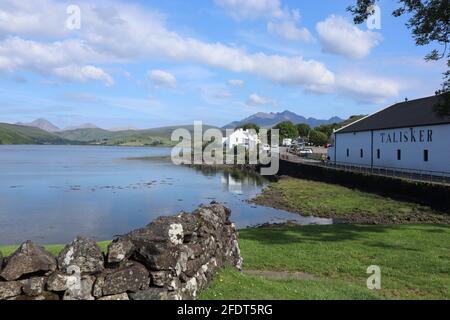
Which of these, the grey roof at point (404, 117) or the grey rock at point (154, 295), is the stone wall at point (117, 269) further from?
the grey roof at point (404, 117)

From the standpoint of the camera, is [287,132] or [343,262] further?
[287,132]

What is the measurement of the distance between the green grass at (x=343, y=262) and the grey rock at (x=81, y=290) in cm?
242

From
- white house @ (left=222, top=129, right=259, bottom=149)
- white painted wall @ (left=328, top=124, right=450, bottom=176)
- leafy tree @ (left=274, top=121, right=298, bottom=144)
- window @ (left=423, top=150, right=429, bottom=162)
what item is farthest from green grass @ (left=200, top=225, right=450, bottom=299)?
leafy tree @ (left=274, top=121, right=298, bottom=144)

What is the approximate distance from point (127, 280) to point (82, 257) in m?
0.79

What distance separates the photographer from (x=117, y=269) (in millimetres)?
7086

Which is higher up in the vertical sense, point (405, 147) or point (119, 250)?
point (405, 147)

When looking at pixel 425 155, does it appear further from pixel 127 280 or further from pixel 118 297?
pixel 118 297

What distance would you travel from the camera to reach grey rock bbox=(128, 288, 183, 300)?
23.1 feet

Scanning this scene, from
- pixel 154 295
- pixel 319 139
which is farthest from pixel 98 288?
pixel 319 139

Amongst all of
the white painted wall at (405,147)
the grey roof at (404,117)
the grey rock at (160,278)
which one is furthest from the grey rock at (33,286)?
the grey roof at (404,117)

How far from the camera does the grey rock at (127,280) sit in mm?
6895

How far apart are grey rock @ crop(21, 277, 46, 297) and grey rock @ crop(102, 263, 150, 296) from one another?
909 mm
